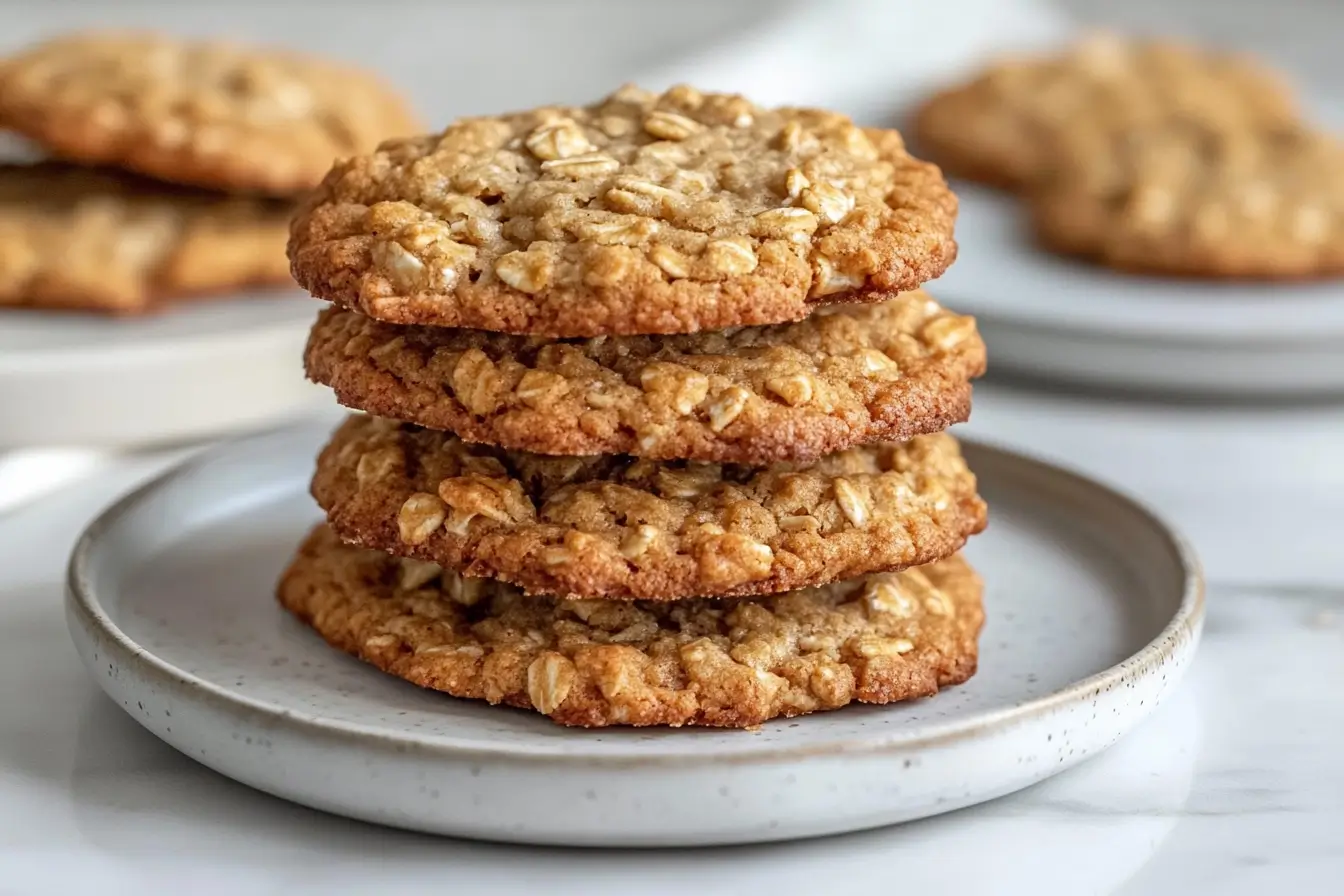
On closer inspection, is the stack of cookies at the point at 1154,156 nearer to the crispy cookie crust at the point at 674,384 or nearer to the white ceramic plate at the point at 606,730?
the white ceramic plate at the point at 606,730

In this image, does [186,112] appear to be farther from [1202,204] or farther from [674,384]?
[1202,204]

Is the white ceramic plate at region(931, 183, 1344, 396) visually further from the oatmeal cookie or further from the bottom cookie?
the bottom cookie

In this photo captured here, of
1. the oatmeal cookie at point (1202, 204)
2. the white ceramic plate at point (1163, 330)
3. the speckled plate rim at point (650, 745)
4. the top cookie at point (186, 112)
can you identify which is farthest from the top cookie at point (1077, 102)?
the speckled plate rim at point (650, 745)

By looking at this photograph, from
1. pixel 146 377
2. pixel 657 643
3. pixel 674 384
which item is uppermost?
pixel 674 384

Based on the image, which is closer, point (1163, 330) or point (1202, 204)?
point (1163, 330)

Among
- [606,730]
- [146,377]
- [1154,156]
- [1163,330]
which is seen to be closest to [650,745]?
[606,730]

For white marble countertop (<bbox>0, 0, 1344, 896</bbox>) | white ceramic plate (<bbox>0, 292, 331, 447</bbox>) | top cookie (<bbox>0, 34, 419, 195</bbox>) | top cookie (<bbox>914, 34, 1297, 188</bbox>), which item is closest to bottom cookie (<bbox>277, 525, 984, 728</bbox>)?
white marble countertop (<bbox>0, 0, 1344, 896</bbox>)
